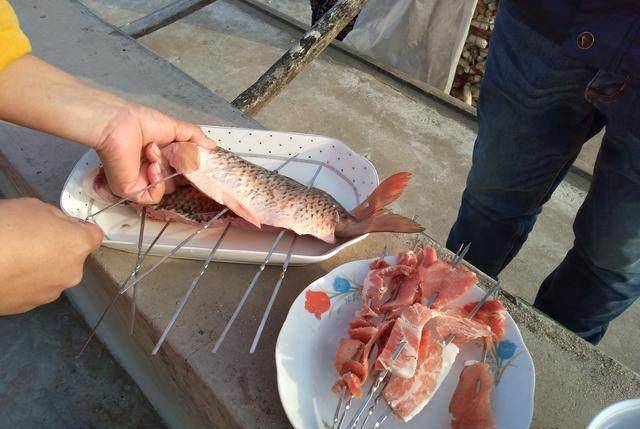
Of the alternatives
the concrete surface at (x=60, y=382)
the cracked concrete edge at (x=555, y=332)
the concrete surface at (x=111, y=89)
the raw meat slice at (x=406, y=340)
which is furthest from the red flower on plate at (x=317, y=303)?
the concrete surface at (x=60, y=382)

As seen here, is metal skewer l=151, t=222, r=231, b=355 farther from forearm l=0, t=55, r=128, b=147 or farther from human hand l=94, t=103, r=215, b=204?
forearm l=0, t=55, r=128, b=147

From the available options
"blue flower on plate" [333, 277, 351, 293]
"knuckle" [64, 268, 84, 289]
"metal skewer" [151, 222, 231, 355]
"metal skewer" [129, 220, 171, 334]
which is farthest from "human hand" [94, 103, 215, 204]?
"blue flower on plate" [333, 277, 351, 293]

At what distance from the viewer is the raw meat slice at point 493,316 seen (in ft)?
5.24

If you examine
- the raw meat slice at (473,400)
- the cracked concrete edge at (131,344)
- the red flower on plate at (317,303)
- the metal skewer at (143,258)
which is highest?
the raw meat slice at (473,400)

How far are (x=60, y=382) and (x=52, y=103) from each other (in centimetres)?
128

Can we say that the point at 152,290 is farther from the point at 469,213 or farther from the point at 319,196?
the point at 469,213

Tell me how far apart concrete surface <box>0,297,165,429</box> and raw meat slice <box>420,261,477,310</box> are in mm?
1368

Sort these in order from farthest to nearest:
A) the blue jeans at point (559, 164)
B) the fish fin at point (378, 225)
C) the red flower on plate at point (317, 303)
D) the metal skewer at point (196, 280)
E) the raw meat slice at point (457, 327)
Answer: the blue jeans at point (559, 164), the fish fin at point (378, 225), the metal skewer at point (196, 280), the red flower on plate at point (317, 303), the raw meat slice at point (457, 327)

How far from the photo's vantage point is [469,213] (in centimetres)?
282

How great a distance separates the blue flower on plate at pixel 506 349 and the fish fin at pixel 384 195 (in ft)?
2.06

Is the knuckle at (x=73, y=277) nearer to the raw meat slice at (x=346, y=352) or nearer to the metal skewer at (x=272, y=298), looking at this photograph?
the metal skewer at (x=272, y=298)

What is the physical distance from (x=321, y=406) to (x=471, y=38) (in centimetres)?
438

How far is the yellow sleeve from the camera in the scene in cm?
162

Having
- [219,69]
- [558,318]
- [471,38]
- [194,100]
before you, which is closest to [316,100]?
[219,69]
